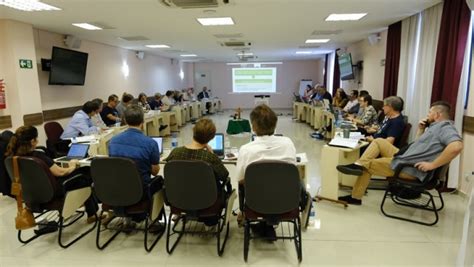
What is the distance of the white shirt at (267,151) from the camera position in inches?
92.6

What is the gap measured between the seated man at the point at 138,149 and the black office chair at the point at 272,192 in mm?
872

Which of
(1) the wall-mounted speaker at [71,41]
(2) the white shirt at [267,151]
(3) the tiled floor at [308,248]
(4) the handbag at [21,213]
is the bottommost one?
(3) the tiled floor at [308,248]

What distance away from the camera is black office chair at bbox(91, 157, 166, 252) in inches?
92.8

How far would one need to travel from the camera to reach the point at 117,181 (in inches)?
94.3

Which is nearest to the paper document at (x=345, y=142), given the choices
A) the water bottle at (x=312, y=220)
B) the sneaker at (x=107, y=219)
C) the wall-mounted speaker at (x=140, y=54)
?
the water bottle at (x=312, y=220)

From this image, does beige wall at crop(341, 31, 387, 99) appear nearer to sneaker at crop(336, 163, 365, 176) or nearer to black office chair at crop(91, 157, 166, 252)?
sneaker at crop(336, 163, 365, 176)

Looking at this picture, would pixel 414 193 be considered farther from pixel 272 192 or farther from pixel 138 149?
pixel 138 149

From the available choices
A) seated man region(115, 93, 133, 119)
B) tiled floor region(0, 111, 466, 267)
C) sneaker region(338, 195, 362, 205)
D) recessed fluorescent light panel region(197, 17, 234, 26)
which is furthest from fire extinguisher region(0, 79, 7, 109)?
sneaker region(338, 195, 362, 205)

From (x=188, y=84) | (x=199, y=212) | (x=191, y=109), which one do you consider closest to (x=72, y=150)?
(x=199, y=212)

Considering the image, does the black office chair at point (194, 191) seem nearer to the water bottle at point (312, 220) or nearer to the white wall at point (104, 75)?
the water bottle at point (312, 220)

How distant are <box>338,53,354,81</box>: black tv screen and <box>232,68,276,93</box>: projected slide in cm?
630

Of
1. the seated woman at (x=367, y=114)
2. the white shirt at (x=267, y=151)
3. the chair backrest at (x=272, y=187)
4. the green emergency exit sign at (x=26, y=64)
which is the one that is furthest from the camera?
the seated woman at (x=367, y=114)

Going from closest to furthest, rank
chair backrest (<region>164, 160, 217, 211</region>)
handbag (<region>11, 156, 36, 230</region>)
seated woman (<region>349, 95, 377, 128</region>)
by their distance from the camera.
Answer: chair backrest (<region>164, 160, 217, 211</region>), handbag (<region>11, 156, 36, 230</region>), seated woman (<region>349, 95, 377, 128</region>)

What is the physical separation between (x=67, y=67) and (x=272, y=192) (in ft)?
18.2
